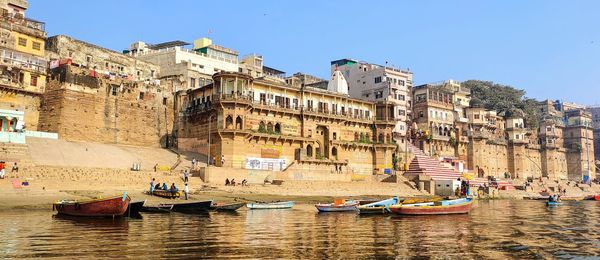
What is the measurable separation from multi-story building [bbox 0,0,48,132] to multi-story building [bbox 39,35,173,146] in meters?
1.11

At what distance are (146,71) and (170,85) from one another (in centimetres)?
487

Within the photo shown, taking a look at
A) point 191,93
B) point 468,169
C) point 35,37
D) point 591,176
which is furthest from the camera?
point 591,176

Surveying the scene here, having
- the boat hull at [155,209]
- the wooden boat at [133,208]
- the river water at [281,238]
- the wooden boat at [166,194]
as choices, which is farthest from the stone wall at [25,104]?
the wooden boat at [133,208]

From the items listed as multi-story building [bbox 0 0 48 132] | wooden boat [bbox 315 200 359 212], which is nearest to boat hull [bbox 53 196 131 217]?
wooden boat [bbox 315 200 359 212]

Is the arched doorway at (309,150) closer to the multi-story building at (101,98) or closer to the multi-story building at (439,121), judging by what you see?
the multi-story building at (101,98)

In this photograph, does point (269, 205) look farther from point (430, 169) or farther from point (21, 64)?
point (430, 169)

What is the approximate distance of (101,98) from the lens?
47.2 m

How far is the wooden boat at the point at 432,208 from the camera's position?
27938mm

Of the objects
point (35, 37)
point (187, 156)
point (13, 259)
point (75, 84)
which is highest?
point (35, 37)

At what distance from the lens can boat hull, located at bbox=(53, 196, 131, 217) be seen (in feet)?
72.7

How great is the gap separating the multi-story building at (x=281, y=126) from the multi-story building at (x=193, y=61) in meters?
4.14

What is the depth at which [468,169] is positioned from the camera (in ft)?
244


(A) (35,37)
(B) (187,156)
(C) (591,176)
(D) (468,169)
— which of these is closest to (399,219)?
(B) (187,156)

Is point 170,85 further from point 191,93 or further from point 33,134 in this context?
point 33,134
